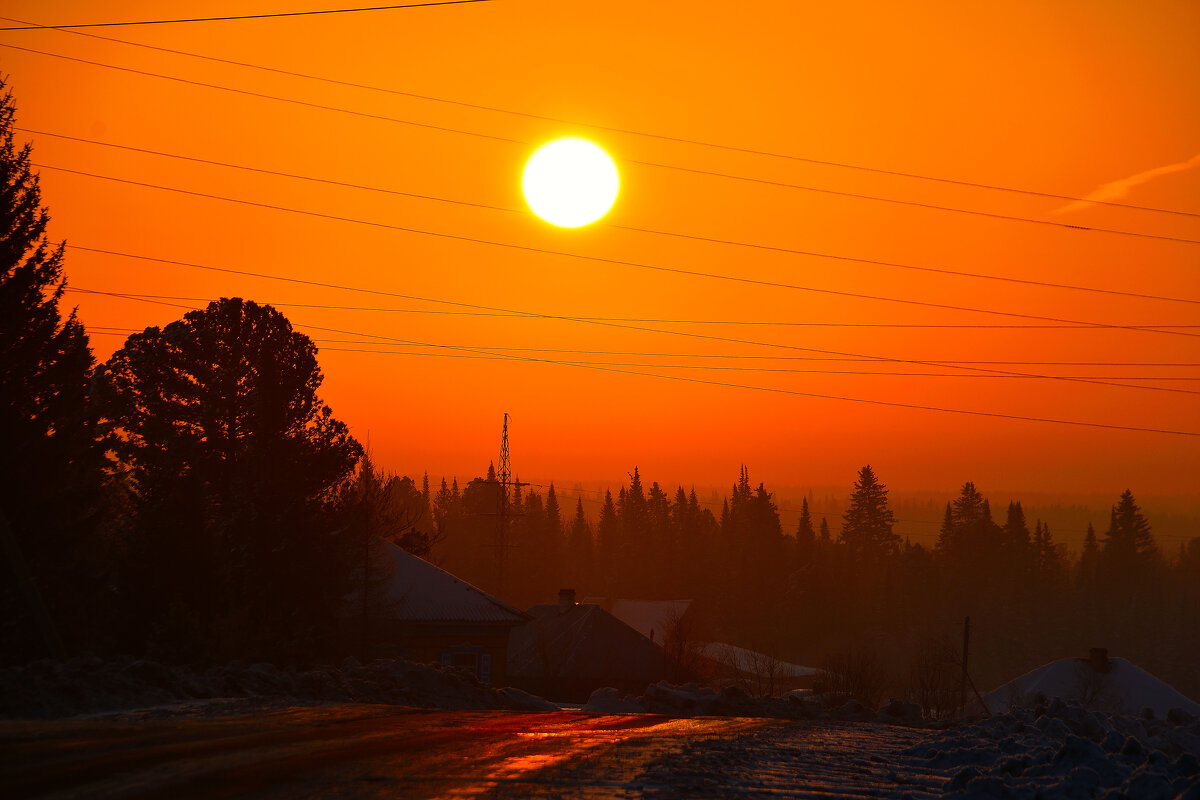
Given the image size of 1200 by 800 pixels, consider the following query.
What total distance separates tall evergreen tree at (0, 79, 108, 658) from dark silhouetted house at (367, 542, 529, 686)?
778 inches

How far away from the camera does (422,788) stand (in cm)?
993

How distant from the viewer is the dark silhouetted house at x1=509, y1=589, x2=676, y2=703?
57625 millimetres

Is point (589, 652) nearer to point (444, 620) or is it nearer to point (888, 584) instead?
point (444, 620)

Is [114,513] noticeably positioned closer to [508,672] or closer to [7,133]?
[7,133]

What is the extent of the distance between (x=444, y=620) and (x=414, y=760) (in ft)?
125

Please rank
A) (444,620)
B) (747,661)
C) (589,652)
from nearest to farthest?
1. (444,620)
2. (589,652)
3. (747,661)

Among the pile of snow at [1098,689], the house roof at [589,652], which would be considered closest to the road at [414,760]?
the house roof at [589,652]

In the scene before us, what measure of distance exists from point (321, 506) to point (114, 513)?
6858 mm

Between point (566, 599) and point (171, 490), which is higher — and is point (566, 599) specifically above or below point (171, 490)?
below

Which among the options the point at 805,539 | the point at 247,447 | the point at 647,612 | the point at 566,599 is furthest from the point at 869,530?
the point at 247,447

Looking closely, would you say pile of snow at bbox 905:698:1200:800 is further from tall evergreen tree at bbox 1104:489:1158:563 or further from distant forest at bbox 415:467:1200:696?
tall evergreen tree at bbox 1104:489:1158:563

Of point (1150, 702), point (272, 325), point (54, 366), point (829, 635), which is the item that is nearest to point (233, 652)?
point (54, 366)

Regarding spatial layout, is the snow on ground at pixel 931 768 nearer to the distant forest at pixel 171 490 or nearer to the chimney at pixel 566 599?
the distant forest at pixel 171 490

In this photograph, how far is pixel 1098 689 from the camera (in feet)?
201
